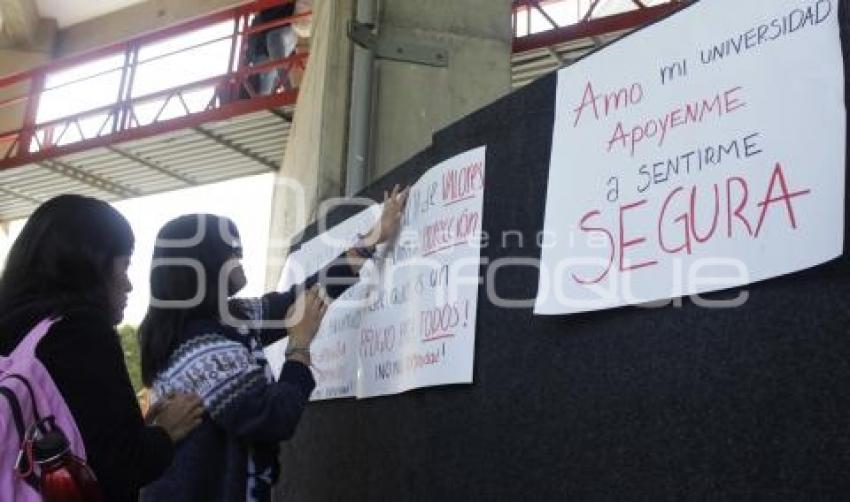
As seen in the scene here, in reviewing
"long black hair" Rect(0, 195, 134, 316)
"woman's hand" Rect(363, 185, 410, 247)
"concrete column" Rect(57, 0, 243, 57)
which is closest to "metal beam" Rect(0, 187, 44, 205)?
"concrete column" Rect(57, 0, 243, 57)

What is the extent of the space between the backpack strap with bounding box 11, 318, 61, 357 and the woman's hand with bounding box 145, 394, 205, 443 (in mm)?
371

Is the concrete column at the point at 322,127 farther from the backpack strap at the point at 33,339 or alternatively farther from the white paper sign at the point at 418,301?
the backpack strap at the point at 33,339

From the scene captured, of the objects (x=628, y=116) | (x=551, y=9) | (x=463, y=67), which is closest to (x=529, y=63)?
(x=551, y=9)

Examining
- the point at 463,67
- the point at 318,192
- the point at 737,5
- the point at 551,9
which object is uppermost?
the point at 551,9

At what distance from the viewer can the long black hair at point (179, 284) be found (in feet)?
6.38

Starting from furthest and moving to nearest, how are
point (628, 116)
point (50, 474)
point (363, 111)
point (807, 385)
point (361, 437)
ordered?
point (363, 111) < point (361, 437) < point (628, 116) < point (50, 474) < point (807, 385)

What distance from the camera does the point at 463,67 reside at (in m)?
3.53

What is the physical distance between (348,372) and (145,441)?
0.98 m

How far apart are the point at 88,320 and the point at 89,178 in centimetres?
950

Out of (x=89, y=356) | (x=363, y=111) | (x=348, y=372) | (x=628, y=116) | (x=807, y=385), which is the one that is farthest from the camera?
(x=363, y=111)

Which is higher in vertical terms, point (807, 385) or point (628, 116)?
point (628, 116)

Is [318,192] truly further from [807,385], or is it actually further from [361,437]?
[807,385]

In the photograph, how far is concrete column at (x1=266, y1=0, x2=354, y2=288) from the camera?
3.54m

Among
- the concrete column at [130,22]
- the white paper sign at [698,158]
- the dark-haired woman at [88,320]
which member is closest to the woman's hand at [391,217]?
the white paper sign at [698,158]
